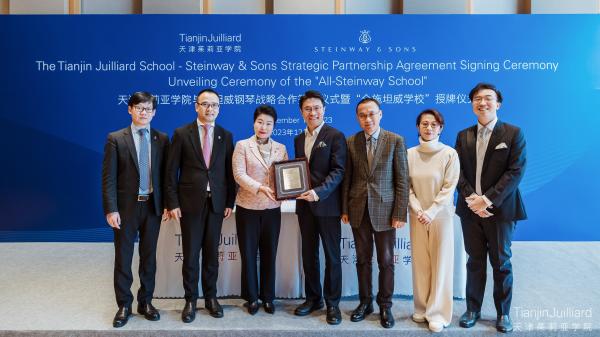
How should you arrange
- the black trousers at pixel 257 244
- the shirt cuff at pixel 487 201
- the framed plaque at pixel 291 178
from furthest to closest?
1. the black trousers at pixel 257 244
2. the framed plaque at pixel 291 178
3. the shirt cuff at pixel 487 201

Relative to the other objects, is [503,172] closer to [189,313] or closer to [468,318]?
[468,318]

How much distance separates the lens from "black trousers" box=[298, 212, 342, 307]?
2824mm

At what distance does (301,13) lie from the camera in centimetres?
505

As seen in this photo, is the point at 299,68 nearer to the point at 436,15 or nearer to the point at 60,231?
the point at 436,15

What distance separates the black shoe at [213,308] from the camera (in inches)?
113

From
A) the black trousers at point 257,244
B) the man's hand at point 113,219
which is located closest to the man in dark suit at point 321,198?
the black trousers at point 257,244

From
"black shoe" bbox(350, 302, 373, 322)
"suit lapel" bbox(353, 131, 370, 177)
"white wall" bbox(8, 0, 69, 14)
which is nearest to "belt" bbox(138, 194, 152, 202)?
"suit lapel" bbox(353, 131, 370, 177)

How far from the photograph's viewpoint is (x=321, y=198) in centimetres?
271

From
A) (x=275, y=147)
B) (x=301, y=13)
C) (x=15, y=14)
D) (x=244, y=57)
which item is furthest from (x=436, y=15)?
(x=15, y=14)

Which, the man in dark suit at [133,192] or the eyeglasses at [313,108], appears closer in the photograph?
the man in dark suit at [133,192]

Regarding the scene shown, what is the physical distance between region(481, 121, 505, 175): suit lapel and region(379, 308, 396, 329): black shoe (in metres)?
1.12

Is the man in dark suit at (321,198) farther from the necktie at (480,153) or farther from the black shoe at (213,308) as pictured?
the necktie at (480,153)

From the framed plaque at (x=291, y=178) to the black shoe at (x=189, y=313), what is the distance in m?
0.97

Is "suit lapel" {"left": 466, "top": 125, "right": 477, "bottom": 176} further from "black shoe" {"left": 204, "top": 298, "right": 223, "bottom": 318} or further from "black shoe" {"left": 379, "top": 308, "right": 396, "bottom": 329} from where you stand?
"black shoe" {"left": 204, "top": 298, "right": 223, "bottom": 318}
